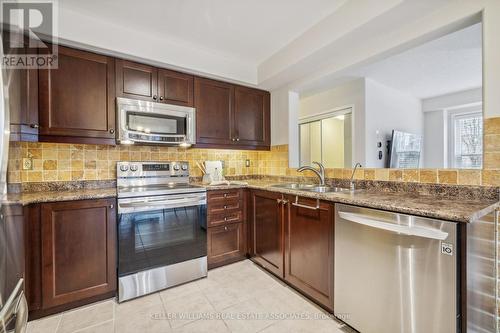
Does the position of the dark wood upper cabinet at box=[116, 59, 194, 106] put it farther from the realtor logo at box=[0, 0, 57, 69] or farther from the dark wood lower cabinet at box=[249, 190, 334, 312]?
the dark wood lower cabinet at box=[249, 190, 334, 312]

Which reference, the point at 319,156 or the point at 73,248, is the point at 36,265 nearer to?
the point at 73,248

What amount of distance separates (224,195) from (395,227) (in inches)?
65.3

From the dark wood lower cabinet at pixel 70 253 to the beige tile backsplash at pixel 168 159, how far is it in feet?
1.26

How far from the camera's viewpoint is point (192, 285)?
216cm

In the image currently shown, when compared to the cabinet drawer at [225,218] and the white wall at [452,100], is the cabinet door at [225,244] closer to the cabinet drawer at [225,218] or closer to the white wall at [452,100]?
the cabinet drawer at [225,218]

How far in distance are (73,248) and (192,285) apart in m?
1.06

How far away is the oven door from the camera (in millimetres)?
1904

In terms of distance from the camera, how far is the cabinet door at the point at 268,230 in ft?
7.11

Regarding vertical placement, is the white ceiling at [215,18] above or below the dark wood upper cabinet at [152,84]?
above

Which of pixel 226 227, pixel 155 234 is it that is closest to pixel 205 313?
pixel 155 234

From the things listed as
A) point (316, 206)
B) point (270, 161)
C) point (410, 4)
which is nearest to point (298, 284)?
point (316, 206)

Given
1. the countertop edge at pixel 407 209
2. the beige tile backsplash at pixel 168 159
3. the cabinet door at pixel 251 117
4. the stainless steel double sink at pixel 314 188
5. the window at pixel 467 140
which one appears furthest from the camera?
the window at pixel 467 140

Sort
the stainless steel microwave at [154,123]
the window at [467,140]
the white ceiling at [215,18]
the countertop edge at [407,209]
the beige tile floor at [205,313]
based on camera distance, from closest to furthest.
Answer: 1. the countertop edge at [407,209]
2. the beige tile floor at [205,313]
3. the white ceiling at [215,18]
4. the stainless steel microwave at [154,123]
5. the window at [467,140]

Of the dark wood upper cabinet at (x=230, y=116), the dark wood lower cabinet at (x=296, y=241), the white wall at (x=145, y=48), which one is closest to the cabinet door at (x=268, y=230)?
the dark wood lower cabinet at (x=296, y=241)
